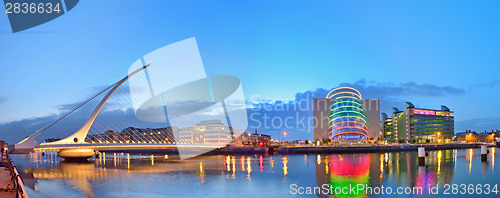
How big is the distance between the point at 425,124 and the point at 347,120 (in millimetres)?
56634

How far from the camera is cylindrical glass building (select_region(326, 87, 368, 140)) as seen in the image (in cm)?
10425

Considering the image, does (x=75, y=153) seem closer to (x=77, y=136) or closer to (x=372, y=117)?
(x=77, y=136)

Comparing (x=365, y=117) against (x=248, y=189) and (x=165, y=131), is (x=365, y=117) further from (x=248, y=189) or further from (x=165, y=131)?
(x=248, y=189)

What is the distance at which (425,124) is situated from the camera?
5669 inches

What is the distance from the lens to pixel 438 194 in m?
20.9

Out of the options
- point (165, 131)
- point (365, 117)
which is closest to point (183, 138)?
point (165, 131)

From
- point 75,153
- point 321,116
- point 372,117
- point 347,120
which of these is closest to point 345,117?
point 347,120

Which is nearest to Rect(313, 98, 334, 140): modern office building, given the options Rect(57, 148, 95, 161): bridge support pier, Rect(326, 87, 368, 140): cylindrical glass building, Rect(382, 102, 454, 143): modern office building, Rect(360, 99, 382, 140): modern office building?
Rect(326, 87, 368, 140): cylindrical glass building

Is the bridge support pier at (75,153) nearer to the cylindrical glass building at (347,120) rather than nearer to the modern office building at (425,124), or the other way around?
the cylindrical glass building at (347,120)

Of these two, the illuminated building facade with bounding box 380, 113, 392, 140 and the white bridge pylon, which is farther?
the illuminated building facade with bounding box 380, 113, 392, 140

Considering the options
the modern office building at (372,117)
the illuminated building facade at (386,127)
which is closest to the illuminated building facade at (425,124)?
the illuminated building facade at (386,127)

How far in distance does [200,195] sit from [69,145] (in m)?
33.1

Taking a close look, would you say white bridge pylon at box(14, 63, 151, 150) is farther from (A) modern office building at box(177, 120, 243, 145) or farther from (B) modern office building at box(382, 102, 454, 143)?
(B) modern office building at box(382, 102, 454, 143)

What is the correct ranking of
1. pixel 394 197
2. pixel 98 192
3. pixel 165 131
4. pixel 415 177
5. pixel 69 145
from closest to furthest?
1. pixel 394 197
2. pixel 98 192
3. pixel 415 177
4. pixel 69 145
5. pixel 165 131
